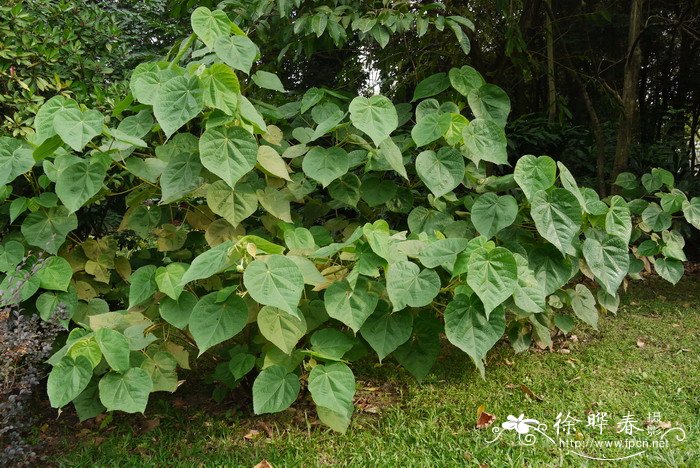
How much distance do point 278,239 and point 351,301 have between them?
1.91 feet

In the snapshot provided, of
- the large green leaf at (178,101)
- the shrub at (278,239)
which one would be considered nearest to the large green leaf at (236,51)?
the shrub at (278,239)

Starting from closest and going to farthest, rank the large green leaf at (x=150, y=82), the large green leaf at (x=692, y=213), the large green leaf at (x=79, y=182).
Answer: the large green leaf at (x=150, y=82) → the large green leaf at (x=79, y=182) → the large green leaf at (x=692, y=213)

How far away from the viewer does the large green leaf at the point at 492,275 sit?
1.67m

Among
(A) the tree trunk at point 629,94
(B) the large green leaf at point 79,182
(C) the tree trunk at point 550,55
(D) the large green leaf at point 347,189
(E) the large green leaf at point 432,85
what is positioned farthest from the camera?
(C) the tree trunk at point 550,55

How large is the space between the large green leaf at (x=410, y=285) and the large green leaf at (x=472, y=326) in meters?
0.10

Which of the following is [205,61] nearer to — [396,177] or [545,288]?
[396,177]

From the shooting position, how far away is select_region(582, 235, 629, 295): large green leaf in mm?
2035

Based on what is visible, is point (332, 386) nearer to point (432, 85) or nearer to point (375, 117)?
point (375, 117)

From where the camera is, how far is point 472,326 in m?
1.79

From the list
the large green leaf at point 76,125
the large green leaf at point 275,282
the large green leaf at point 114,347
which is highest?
the large green leaf at point 76,125

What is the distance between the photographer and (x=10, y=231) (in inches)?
90.8

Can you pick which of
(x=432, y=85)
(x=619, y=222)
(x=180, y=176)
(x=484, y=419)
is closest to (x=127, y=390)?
(x=180, y=176)

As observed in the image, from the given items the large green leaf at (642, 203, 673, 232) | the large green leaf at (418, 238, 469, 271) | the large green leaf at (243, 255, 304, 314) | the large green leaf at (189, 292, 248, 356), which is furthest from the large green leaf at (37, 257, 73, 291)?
the large green leaf at (642, 203, 673, 232)

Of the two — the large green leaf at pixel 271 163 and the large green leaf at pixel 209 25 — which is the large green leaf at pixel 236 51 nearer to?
the large green leaf at pixel 209 25
